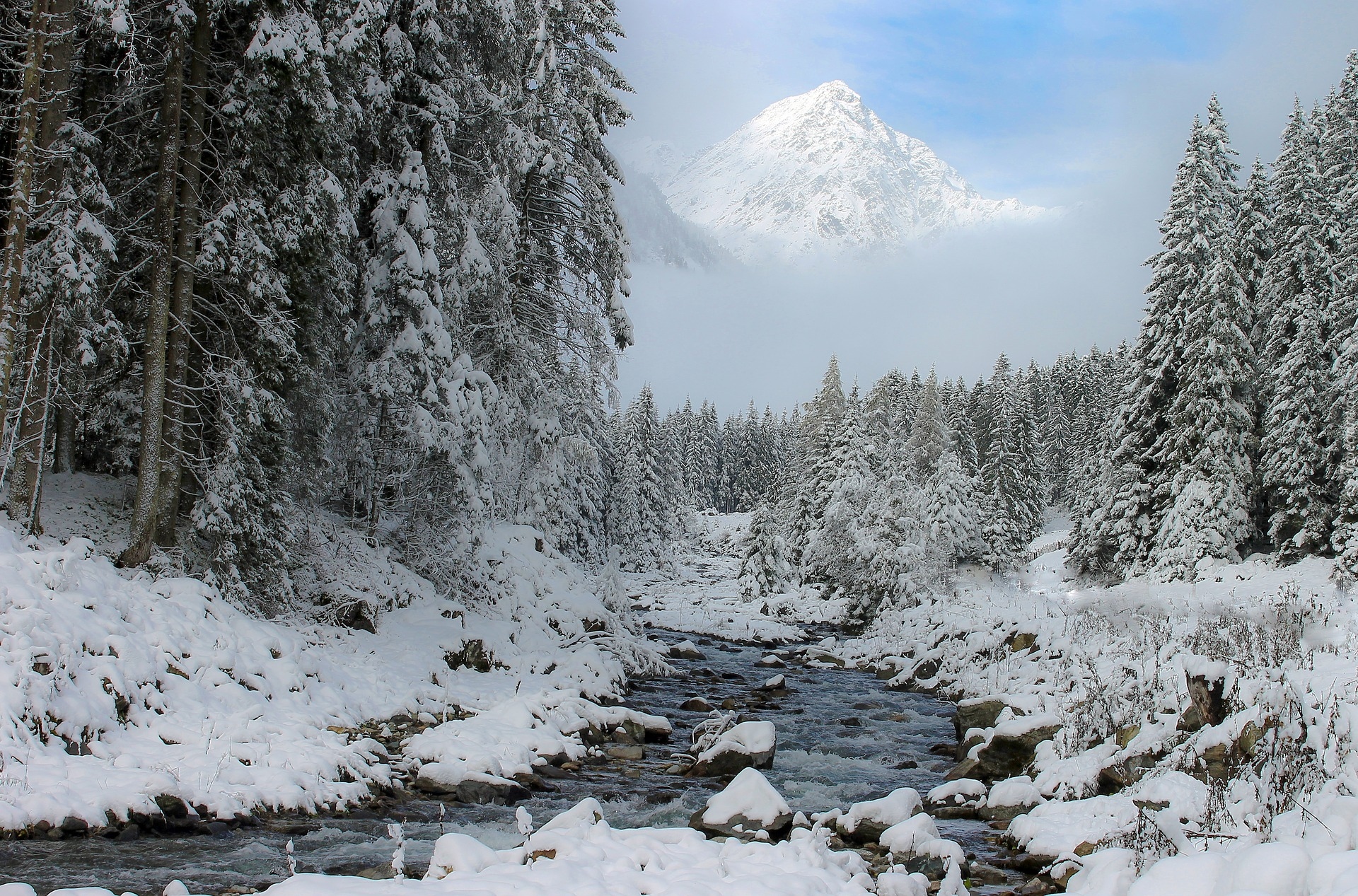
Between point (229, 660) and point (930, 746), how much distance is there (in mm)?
11417

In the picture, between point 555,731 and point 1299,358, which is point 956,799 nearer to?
point 555,731

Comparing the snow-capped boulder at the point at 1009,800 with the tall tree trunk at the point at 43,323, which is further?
the tall tree trunk at the point at 43,323

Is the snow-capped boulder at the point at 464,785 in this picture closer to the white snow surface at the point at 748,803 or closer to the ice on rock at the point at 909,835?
→ the white snow surface at the point at 748,803

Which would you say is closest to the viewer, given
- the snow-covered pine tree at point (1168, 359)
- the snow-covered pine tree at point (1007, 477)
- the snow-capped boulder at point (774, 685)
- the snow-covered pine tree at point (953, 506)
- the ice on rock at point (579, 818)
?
the ice on rock at point (579, 818)

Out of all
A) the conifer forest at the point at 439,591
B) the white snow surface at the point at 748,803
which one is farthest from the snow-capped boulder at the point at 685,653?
the white snow surface at the point at 748,803

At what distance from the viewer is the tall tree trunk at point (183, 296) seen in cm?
1211

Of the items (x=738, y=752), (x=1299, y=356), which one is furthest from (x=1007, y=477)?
(x=738, y=752)

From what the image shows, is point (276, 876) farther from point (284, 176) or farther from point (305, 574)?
point (284, 176)

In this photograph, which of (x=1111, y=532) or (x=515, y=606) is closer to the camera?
(x=515, y=606)

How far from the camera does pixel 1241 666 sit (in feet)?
31.1

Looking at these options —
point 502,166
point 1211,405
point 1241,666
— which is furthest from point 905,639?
point 502,166

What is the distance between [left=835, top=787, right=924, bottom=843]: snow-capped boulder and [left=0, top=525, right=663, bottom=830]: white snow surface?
4.69 meters

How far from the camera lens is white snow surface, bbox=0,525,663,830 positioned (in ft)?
26.9

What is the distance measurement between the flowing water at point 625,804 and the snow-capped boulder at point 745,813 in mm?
724
